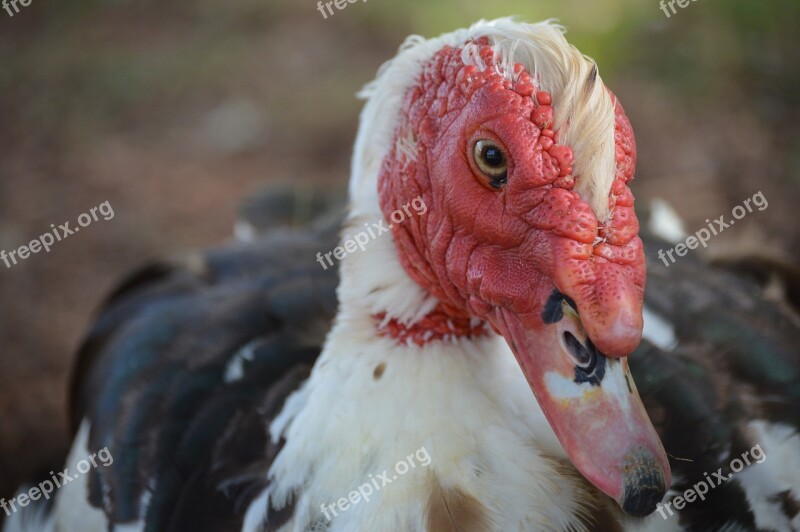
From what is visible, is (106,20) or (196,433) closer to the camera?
(196,433)

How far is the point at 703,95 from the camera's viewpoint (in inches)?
217

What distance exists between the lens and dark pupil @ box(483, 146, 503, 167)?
1.88 meters

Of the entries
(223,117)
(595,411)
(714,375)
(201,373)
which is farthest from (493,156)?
(223,117)

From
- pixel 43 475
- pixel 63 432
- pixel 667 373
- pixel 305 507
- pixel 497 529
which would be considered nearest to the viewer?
pixel 497 529

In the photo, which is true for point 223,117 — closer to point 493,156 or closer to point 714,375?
point 714,375

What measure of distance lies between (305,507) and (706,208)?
361cm

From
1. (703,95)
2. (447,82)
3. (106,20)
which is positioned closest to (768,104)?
(703,95)

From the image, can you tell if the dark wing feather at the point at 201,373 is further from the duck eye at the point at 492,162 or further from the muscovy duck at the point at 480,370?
the duck eye at the point at 492,162

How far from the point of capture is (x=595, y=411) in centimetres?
175

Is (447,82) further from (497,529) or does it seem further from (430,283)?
(497,529)

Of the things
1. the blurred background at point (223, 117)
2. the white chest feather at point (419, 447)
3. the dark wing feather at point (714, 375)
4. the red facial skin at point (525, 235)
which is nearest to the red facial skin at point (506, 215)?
the red facial skin at point (525, 235)

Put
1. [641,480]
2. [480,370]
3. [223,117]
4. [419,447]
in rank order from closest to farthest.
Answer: [641,480] → [419,447] → [480,370] → [223,117]

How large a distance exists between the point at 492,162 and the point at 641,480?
2.43ft

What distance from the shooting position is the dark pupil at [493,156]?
6.17 ft
